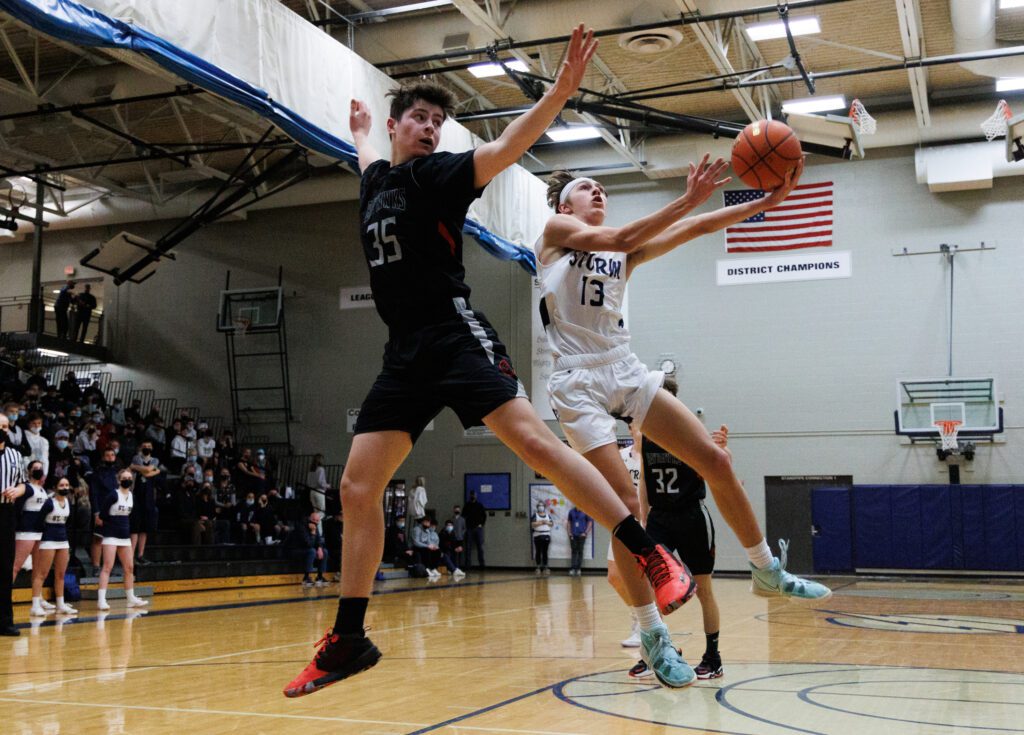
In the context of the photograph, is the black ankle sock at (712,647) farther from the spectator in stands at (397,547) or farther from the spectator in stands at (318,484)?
the spectator in stands at (318,484)

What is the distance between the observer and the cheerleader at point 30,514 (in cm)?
1112

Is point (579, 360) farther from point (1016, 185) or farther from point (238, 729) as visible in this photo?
point (1016, 185)

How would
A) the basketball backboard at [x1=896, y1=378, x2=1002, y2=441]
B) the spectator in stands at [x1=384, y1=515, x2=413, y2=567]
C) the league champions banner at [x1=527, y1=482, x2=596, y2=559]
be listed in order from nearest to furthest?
the basketball backboard at [x1=896, y1=378, x2=1002, y2=441] → the spectator in stands at [x1=384, y1=515, x2=413, y2=567] → the league champions banner at [x1=527, y1=482, x2=596, y2=559]

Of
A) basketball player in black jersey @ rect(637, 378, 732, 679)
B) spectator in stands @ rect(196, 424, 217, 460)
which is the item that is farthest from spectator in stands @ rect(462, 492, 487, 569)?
basketball player in black jersey @ rect(637, 378, 732, 679)

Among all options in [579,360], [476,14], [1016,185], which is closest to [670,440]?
[579,360]

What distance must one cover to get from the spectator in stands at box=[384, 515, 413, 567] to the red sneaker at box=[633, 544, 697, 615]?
1648 cm

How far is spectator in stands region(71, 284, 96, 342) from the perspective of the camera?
24.5 meters

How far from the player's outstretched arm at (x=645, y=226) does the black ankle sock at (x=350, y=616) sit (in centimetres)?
165

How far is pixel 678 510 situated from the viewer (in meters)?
6.71

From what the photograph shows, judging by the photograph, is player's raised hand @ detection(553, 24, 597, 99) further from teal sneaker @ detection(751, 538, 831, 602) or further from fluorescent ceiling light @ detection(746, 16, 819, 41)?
fluorescent ceiling light @ detection(746, 16, 819, 41)

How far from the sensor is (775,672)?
6.28 m

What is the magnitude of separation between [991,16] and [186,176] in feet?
55.2

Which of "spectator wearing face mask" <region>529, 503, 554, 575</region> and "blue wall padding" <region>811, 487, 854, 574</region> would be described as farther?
"spectator wearing face mask" <region>529, 503, 554, 575</region>

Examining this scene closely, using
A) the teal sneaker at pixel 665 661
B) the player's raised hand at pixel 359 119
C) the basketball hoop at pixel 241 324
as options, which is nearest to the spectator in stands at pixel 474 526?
the basketball hoop at pixel 241 324
